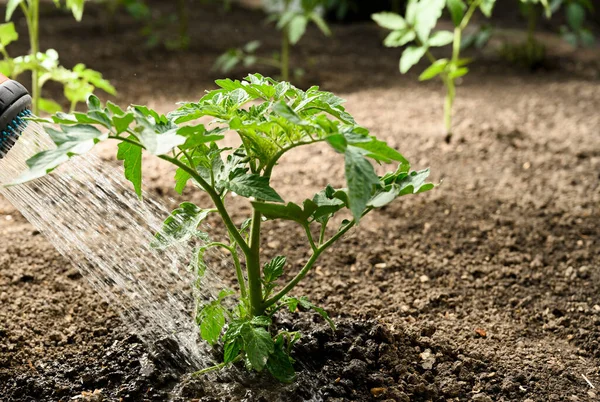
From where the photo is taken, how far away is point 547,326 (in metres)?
1.94

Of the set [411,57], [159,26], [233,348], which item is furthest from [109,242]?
[159,26]

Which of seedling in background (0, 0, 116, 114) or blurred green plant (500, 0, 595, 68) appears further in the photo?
blurred green plant (500, 0, 595, 68)

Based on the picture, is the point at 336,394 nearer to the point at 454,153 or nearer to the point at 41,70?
the point at 41,70

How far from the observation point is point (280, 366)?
1.49m

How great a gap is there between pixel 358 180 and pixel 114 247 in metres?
1.06

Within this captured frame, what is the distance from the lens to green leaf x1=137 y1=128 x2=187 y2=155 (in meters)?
1.14

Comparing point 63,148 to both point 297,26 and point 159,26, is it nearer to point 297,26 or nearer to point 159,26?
point 297,26

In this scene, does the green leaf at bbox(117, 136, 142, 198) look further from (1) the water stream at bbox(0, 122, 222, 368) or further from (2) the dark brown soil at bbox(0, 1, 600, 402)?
(2) the dark brown soil at bbox(0, 1, 600, 402)

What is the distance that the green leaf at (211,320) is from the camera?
149 centimetres

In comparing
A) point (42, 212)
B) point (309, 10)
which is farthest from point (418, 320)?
point (309, 10)

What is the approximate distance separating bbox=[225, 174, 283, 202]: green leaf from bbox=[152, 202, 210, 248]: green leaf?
0.13 metres

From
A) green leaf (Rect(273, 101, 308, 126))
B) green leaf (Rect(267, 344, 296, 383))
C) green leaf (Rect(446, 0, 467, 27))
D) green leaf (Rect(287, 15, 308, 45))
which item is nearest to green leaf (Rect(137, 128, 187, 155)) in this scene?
green leaf (Rect(273, 101, 308, 126))

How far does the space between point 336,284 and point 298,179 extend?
Answer: 81 cm

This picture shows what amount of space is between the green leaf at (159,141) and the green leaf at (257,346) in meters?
0.42
